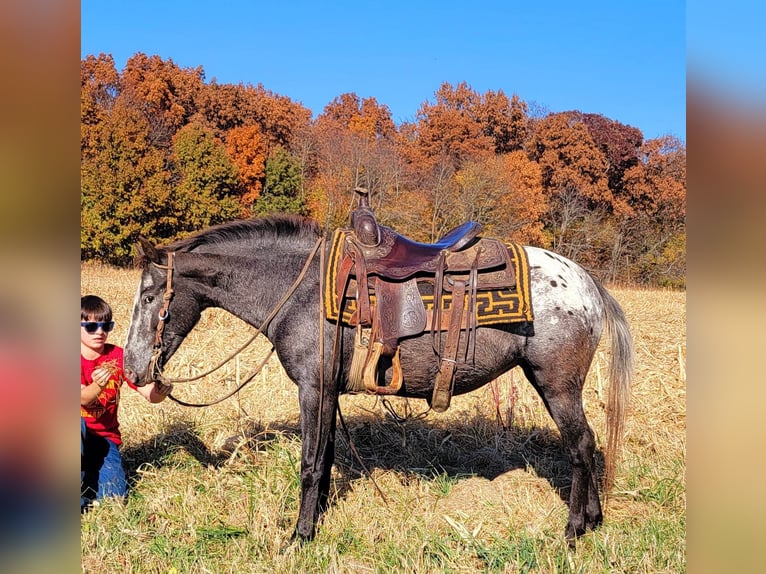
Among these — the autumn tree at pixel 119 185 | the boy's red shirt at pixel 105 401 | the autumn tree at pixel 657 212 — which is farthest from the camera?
the autumn tree at pixel 657 212

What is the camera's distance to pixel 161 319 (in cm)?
398

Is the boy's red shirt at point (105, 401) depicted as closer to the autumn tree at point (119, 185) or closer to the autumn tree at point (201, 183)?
the autumn tree at point (119, 185)

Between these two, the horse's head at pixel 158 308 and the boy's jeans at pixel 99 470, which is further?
the boy's jeans at pixel 99 470

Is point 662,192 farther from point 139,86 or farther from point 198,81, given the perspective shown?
point 139,86

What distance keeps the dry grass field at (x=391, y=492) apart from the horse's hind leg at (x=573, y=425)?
0.15m

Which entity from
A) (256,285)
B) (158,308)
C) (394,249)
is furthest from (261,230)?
(394,249)

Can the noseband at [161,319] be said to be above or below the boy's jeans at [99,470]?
above

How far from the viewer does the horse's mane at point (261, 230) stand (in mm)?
4203

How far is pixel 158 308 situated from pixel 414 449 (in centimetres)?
270

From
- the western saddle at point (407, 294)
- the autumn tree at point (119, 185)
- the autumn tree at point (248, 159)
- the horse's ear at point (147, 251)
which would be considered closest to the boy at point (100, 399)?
the horse's ear at point (147, 251)

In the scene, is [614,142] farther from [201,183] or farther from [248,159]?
[201,183]

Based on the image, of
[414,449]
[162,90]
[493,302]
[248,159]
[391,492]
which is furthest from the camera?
[162,90]

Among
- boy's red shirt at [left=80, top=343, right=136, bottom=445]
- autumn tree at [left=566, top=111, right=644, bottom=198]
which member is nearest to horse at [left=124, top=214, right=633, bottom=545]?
boy's red shirt at [left=80, top=343, right=136, bottom=445]
